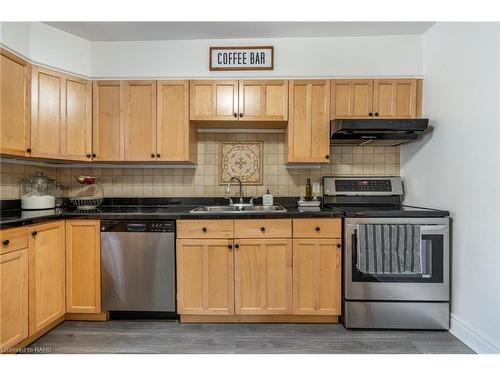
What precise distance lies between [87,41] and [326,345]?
3.18 meters

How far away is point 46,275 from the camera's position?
1.99 meters

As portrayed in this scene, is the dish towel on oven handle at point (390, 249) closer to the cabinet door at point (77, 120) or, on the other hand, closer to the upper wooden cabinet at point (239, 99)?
the upper wooden cabinet at point (239, 99)

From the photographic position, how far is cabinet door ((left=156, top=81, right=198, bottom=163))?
2.43 meters

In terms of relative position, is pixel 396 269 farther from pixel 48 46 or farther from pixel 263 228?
pixel 48 46

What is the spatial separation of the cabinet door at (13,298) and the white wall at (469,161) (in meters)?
3.02

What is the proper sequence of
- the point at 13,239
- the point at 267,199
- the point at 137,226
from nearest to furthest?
1. the point at 13,239
2. the point at 137,226
3. the point at 267,199

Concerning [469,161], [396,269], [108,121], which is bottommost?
[396,269]

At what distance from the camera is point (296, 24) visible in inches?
89.4

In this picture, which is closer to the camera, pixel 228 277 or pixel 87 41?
pixel 228 277

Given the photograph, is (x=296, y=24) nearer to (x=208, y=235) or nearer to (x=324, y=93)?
(x=324, y=93)

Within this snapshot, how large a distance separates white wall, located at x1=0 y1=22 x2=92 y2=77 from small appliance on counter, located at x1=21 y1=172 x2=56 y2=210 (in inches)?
40.0

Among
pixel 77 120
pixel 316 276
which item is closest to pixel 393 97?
pixel 316 276

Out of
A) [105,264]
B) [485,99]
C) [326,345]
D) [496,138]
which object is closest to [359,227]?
[326,345]

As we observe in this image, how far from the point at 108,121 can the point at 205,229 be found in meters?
1.33
